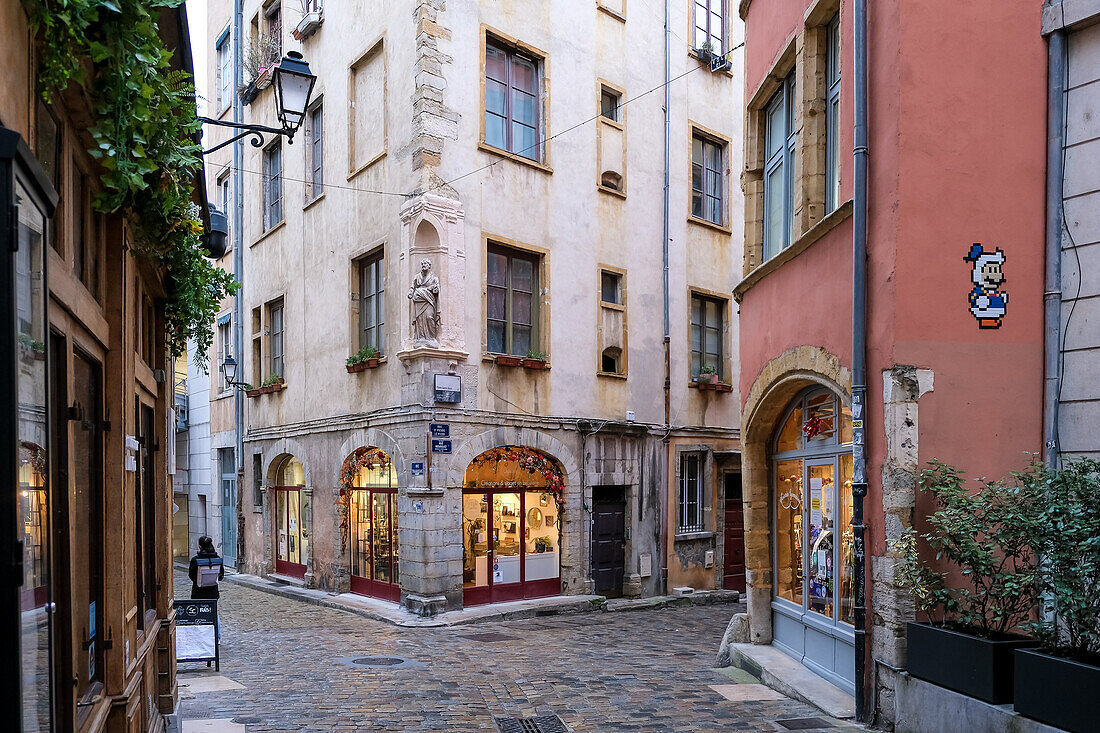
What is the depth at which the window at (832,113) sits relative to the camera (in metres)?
8.90

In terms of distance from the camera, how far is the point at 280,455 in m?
18.9

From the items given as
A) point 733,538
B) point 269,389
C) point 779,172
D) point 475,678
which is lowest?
point 733,538

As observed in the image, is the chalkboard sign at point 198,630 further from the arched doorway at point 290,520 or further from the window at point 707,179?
the window at point 707,179

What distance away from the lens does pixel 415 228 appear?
1438 centimetres

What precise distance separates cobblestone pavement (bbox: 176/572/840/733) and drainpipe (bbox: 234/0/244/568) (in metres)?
6.72

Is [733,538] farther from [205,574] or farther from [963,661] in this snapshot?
[963,661]

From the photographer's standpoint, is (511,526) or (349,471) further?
(349,471)

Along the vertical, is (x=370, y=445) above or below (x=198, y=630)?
above

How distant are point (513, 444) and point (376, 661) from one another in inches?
199

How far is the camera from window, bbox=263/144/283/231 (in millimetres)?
19531

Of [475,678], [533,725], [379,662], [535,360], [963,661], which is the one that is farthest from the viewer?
[535,360]

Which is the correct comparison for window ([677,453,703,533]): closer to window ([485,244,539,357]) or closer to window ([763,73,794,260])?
window ([485,244,539,357])

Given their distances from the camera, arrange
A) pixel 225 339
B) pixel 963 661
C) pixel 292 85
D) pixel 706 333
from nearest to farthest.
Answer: pixel 963 661 < pixel 292 85 < pixel 706 333 < pixel 225 339

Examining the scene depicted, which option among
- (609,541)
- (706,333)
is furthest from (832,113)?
(706,333)
